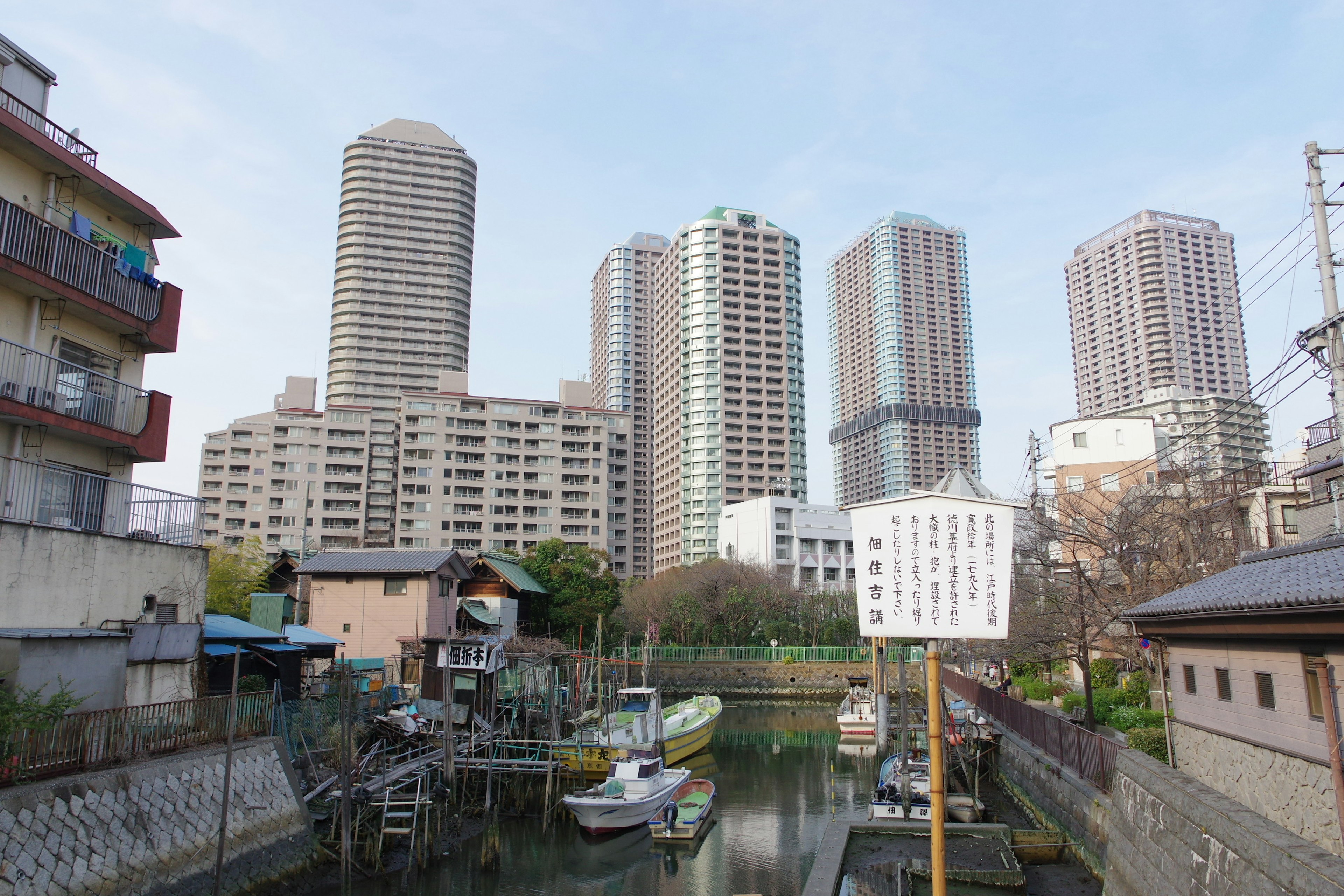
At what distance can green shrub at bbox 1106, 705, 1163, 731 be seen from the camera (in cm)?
2145

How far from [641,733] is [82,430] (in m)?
21.3

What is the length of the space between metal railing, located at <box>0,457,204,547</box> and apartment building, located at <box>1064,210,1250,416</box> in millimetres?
137145

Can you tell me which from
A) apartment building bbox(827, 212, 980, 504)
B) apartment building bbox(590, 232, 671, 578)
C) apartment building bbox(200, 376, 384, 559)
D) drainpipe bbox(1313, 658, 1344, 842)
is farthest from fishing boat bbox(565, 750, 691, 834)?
apartment building bbox(827, 212, 980, 504)

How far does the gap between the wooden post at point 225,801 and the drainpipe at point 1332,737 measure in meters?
16.4

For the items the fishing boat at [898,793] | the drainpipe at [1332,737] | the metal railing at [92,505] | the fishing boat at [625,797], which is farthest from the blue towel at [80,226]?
the drainpipe at [1332,737]

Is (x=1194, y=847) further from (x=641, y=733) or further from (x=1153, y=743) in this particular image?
(x=641, y=733)

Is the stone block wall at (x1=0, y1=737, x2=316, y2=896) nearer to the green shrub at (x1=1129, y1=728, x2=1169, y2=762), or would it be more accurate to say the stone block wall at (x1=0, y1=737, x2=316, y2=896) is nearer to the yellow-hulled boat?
the yellow-hulled boat

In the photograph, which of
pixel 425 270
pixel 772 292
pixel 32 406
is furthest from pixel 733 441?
pixel 32 406

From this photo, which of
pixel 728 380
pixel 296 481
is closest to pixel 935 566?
pixel 296 481

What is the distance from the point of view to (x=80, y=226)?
18.4m

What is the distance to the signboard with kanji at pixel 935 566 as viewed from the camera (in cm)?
835

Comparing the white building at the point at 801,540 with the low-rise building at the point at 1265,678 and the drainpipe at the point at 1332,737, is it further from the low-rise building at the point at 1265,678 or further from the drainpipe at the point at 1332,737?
the drainpipe at the point at 1332,737

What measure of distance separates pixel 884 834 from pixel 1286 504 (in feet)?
73.2

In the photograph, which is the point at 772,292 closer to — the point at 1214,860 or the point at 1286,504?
the point at 1286,504
